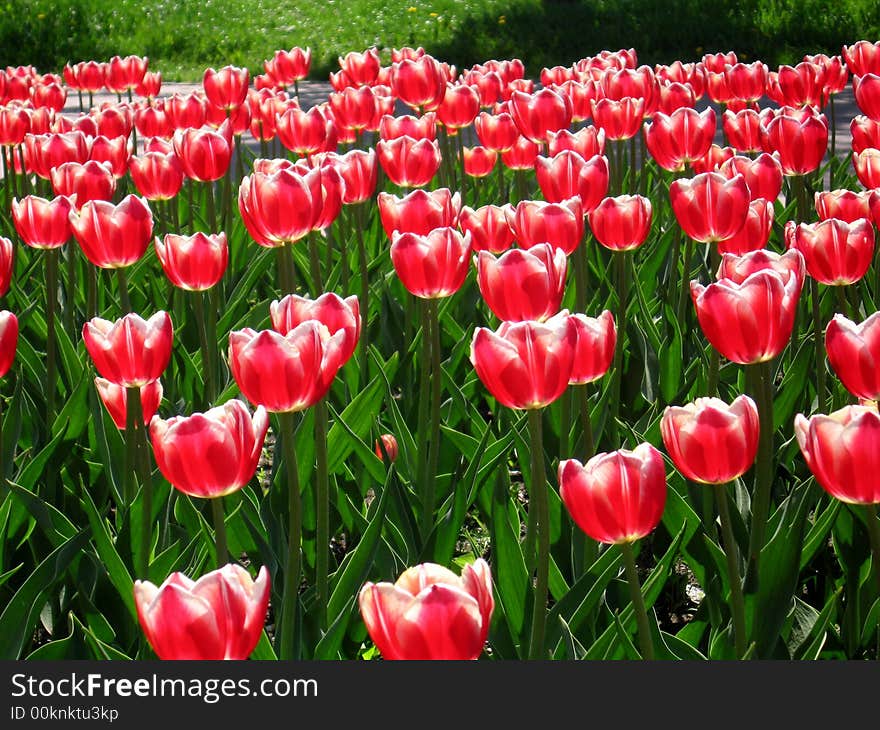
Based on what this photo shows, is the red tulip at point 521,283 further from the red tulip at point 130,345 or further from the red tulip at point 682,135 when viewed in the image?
the red tulip at point 682,135

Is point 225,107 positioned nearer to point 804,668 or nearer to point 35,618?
point 35,618

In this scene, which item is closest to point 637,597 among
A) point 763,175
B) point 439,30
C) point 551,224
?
point 551,224

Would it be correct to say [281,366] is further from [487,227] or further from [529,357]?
[487,227]

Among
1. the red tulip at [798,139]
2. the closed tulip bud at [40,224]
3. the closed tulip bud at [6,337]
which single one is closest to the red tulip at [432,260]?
the closed tulip bud at [6,337]

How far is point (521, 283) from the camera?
6.67ft

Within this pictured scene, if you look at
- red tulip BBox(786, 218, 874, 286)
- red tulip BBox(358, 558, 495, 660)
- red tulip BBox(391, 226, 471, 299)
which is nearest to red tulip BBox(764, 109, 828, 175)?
red tulip BBox(786, 218, 874, 286)

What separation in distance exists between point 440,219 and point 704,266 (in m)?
1.33

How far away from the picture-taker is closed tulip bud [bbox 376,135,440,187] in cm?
341

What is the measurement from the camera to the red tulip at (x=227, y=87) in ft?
14.9

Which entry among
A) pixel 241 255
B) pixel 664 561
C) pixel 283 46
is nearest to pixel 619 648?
pixel 664 561

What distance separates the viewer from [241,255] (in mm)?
4109

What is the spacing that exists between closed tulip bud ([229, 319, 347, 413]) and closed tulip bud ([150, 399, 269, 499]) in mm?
69

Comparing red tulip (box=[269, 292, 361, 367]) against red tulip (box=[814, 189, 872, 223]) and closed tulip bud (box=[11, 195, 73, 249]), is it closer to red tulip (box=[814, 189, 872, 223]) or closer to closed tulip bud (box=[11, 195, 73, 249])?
closed tulip bud (box=[11, 195, 73, 249])

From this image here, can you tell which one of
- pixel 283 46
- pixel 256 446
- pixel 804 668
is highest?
pixel 256 446
